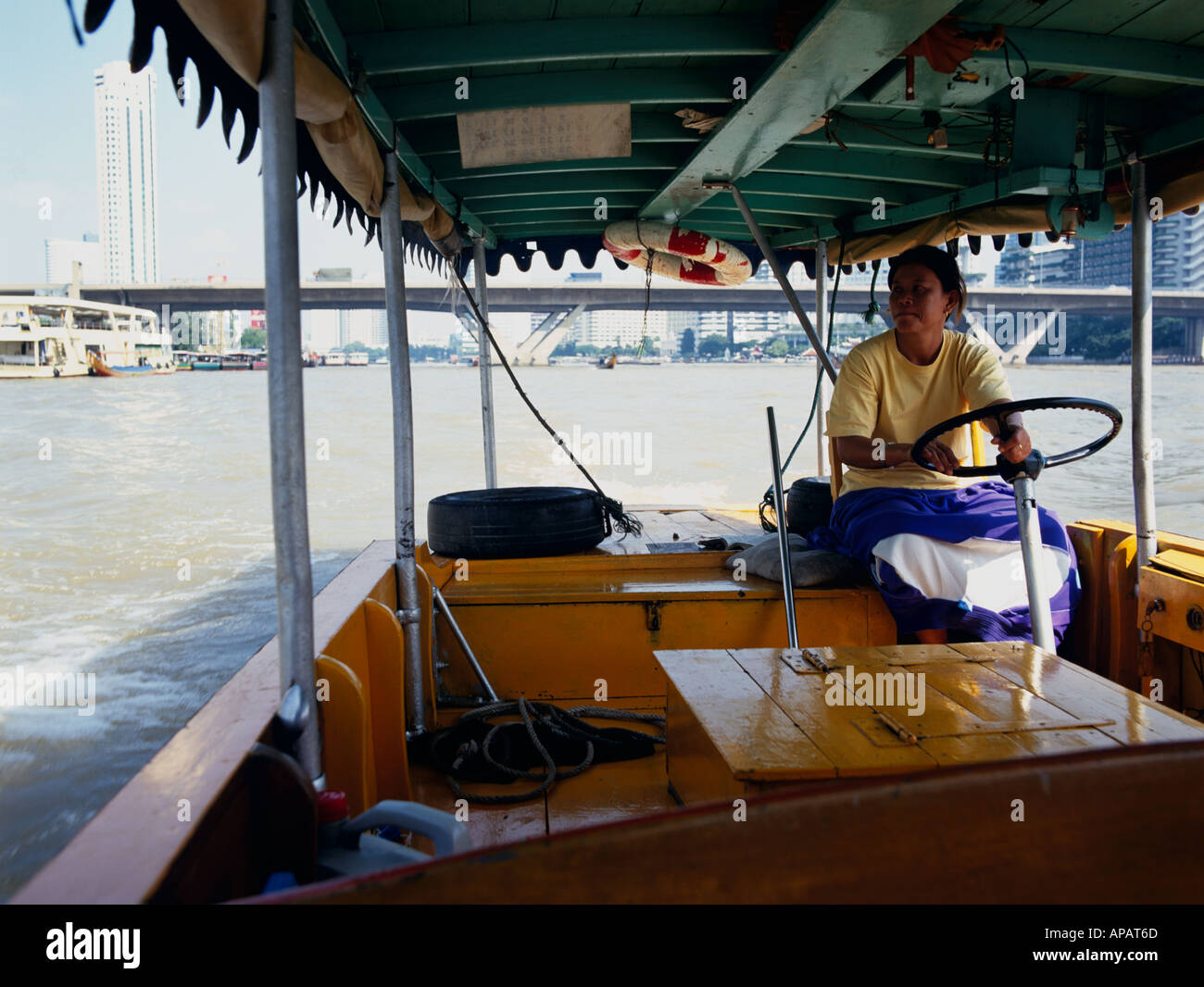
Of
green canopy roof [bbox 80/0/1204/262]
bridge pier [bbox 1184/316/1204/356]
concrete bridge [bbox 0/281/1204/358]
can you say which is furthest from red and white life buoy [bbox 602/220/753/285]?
bridge pier [bbox 1184/316/1204/356]

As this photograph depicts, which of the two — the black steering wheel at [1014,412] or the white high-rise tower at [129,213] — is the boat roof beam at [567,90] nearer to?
the black steering wheel at [1014,412]

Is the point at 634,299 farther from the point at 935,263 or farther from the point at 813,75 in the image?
the point at 813,75

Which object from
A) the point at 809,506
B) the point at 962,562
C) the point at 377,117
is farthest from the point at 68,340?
the point at 962,562

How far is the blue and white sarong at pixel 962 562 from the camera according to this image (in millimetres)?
2885

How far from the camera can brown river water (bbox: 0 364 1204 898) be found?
6207mm

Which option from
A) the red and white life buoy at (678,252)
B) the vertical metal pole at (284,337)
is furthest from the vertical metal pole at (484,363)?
the vertical metal pole at (284,337)

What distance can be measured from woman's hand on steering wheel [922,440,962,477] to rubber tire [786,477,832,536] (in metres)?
1.46

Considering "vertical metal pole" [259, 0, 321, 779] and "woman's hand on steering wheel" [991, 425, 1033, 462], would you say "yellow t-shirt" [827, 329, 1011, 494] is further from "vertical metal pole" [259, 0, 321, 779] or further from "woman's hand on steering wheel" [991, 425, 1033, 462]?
"vertical metal pole" [259, 0, 321, 779]

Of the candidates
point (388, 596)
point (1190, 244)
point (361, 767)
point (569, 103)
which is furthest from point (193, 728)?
point (1190, 244)

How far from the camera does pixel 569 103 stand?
2.89m

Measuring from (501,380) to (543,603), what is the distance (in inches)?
1533

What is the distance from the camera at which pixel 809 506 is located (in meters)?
4.31

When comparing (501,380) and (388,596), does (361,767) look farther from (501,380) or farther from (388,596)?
(501,380)

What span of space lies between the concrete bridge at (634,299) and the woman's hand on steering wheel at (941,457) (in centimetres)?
2567
